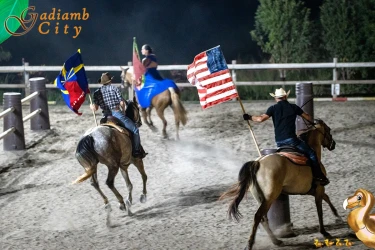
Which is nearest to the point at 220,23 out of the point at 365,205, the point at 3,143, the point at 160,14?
the point at 160,14

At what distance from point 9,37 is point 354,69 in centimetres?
1249

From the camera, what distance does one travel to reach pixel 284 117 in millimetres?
9930

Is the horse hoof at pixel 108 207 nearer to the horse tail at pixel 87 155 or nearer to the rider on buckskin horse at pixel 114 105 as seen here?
the horse tail at pixel 87 155

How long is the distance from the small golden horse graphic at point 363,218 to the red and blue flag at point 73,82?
202 inches

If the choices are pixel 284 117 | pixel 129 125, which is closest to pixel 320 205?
pixel 284 117

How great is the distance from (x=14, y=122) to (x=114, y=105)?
13.2 ft

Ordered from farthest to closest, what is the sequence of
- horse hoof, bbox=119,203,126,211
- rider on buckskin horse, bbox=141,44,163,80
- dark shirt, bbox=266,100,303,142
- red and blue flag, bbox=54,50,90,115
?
1. rider on buckskin horse, bbox=141,44,163,80
2. red and blue flag, bbox=54,50,90,115
3. horse hoof, bbox=119,203,126,211
4. dark shirt, bbox=266,100,303,142

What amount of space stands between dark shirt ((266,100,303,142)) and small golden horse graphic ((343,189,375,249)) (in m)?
1.38

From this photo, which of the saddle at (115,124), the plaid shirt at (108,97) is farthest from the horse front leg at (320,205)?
the plaid shirt at (108,97)

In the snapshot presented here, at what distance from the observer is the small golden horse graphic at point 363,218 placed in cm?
883

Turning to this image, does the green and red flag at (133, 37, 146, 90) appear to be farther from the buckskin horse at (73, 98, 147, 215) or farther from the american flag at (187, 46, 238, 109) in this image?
the american flag at (187, 46, 238, 109)

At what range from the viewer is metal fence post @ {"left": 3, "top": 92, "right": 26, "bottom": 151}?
15438 mm

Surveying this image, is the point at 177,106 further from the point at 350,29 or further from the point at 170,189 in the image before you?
the point at 350,29

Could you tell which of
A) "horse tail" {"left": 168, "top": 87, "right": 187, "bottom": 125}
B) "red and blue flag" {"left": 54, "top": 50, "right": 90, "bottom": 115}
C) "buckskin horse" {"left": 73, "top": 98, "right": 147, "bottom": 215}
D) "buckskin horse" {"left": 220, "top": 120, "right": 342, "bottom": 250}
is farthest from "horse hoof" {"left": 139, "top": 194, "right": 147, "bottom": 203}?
"horse tail" {"left": 168, "top": 87, "right": 187, "bottom": 125}
